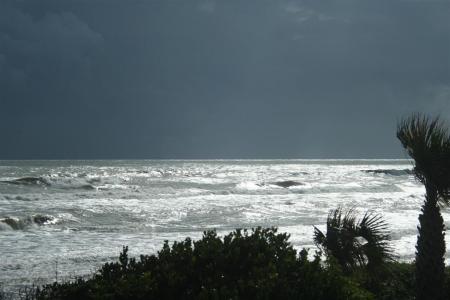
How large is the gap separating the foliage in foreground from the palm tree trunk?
3006 millimetres

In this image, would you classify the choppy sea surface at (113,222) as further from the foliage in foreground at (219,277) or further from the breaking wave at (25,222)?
the foliage in foreground at (219,277)

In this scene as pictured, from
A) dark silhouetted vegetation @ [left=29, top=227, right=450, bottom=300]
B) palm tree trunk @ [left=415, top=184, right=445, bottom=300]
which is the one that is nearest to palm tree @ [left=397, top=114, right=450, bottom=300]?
A: palm tree trunk @ [left=415, top=184, right=445, bottom=300]

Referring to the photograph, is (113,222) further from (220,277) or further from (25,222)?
(220,277)

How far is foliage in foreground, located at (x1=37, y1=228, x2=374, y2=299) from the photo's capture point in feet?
17.3

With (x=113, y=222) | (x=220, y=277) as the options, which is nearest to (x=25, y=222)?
(x=113, y=222)

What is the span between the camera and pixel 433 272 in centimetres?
864

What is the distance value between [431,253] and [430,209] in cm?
73

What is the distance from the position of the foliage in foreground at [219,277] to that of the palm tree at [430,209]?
3.02 metres

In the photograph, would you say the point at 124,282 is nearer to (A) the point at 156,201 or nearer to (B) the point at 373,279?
(B) the point at 373,279

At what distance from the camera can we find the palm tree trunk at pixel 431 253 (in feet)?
28.3

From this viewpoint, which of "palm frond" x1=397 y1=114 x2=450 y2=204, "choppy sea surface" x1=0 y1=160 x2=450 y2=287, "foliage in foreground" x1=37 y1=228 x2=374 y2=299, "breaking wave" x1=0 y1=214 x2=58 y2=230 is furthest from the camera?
"breaking wave" x1=0 y1=214 x2=58 y2=230

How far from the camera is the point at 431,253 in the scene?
8656 mm

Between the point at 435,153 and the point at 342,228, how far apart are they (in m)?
1.93

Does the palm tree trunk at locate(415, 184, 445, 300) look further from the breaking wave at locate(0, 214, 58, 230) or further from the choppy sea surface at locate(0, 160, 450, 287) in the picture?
the breaking wave at locate(0, 214, 58, 230)
